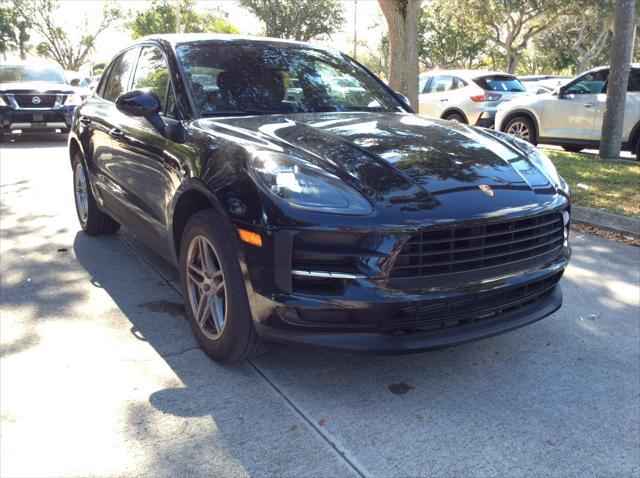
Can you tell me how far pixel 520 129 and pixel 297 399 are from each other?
9.73 metres

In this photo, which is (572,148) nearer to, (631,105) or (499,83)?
(631,105)

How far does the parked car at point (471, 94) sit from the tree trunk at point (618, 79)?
315cm

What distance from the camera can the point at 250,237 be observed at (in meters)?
2.70

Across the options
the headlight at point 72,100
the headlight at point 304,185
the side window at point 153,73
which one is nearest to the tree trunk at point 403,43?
the side window at point 153,73

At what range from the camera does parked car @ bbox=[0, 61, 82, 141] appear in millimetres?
12312

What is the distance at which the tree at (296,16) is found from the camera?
120 ft

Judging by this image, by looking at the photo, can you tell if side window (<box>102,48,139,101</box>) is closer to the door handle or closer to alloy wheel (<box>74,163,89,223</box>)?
the door handle

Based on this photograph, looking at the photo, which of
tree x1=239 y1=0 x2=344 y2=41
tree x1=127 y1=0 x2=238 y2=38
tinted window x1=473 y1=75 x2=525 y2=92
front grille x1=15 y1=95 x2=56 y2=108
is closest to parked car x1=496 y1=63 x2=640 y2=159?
tinted window x1=473 y1=75 x2=525 y2=92

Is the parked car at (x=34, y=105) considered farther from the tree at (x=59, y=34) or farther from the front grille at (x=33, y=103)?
the tree at (x=59, y=34)

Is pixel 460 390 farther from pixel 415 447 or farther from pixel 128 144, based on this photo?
pixel 128 144

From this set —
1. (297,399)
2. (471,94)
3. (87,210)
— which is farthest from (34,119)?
(297,399)

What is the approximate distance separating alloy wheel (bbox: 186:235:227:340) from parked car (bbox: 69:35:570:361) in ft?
0.03

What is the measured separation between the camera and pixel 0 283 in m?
4.37

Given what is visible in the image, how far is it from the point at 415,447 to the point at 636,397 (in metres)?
1.24
